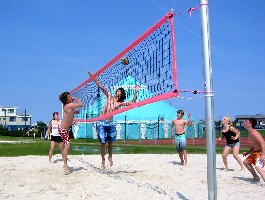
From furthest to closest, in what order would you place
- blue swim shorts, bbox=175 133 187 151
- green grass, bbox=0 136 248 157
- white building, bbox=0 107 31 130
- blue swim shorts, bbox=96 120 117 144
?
white building, bbox=0 107 31 130, green grass, bbox=0 136 248 157, blue swim shorts, bbox=175 133 187 151, blue swim shorts, bbox=96 120 117 144

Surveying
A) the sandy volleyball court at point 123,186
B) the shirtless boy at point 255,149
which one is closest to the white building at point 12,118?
the sandy volleyball court at point 123,186

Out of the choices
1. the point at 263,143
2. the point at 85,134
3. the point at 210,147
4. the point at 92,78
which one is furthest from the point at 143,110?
the point at 210,147

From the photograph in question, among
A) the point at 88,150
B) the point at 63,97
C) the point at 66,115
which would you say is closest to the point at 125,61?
the point at 63,97

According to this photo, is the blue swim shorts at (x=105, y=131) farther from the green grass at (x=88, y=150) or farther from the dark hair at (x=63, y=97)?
the green grass at (x=88, y=150)

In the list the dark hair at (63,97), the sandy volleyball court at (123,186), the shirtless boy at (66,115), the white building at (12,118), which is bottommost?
the sandy volleyball court at (123,186)

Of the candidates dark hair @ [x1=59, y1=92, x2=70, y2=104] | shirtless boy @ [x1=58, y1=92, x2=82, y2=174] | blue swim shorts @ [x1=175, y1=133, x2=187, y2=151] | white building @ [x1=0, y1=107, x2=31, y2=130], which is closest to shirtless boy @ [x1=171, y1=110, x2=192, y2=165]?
blue swim shorts @ [x1=175, y1=133, x2=187, y2=151]

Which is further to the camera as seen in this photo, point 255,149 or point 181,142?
point 181,142

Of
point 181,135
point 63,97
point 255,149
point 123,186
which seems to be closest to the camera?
point 123,186

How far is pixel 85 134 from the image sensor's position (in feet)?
111

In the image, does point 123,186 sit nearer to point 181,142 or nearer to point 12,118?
point 181,142

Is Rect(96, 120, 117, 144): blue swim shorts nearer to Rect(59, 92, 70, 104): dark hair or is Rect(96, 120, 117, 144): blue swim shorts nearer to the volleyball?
Rect(59, 92, 70, 104): dark hair

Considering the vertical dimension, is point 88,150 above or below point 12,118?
below

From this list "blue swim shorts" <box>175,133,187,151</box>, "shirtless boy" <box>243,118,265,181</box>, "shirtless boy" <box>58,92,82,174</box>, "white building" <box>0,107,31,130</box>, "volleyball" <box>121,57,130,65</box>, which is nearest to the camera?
"shirtless boy" <box>243,118,265,181</box>

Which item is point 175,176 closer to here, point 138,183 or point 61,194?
point 138,183
